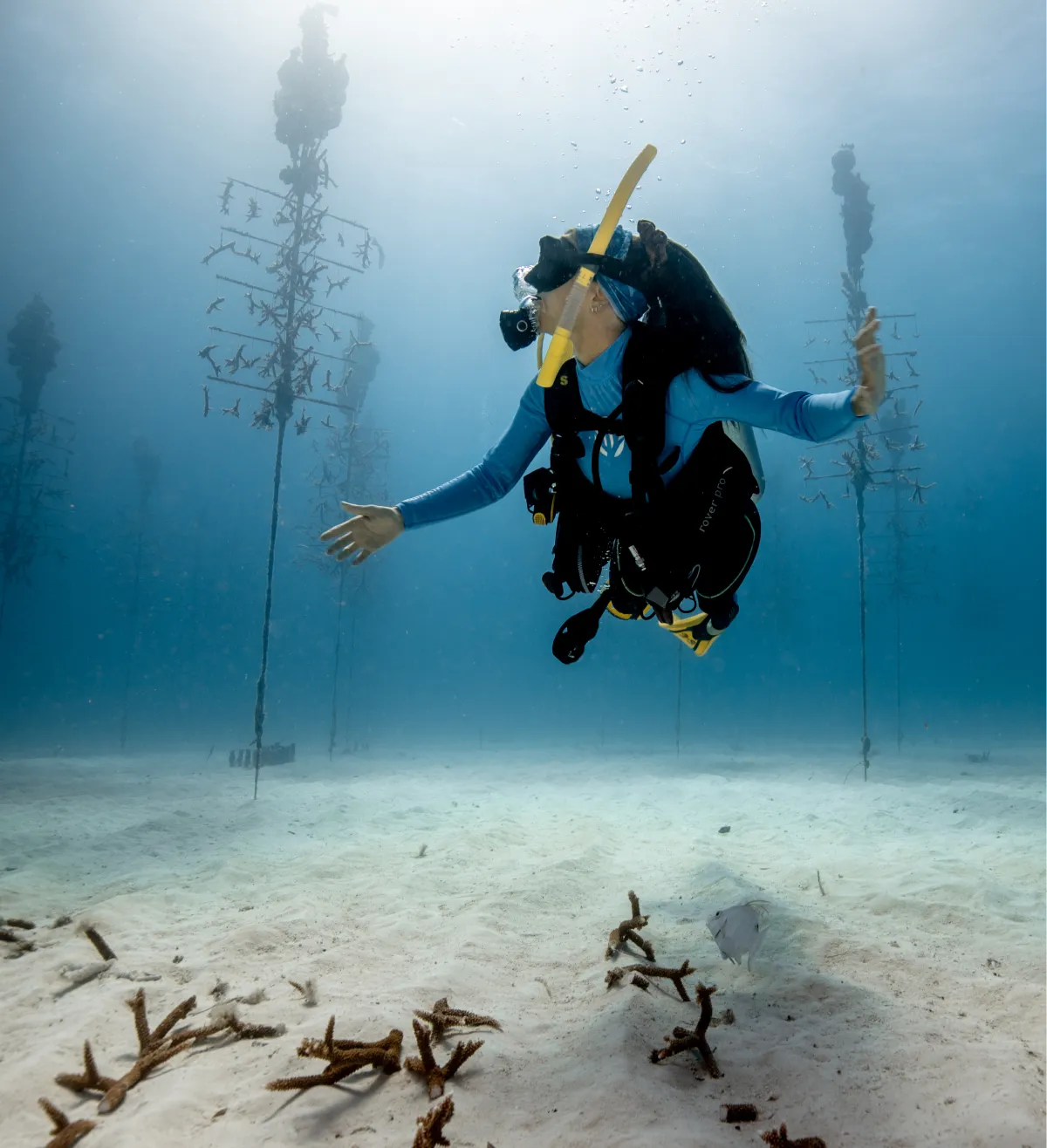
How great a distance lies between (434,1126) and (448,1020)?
0.98 metres

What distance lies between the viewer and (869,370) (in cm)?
269

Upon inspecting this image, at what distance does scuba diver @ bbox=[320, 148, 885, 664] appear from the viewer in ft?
9.88

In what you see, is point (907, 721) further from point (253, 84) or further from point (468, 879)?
point (253, 84)

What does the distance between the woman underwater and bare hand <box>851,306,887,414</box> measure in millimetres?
15

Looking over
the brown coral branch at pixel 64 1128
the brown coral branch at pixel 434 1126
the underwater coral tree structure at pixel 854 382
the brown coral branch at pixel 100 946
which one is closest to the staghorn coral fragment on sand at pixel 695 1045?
the brown coral branch at pixel 434 1126

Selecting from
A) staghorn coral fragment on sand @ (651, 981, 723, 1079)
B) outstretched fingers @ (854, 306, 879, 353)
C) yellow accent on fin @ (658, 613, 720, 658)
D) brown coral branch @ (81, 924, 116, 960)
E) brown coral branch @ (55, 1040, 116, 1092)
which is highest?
outstretched fingers @ (854, 306, 879, 353)

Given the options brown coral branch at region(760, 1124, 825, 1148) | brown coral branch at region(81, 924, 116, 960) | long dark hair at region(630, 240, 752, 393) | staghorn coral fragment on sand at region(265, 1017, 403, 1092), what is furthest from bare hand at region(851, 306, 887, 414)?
brown coral branch at region(81, 924, 116, 960)

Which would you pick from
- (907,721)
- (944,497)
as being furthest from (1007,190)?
(944,497)

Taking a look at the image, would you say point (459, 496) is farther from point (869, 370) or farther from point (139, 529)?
point (139, 529)

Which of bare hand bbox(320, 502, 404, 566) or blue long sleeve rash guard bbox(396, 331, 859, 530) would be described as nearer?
blue long sleeve rash guard bbox(396, 331, 859, 530)

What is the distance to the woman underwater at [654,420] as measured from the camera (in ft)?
9.96

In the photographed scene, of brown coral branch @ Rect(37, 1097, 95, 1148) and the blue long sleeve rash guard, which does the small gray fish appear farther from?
brown coral branch @ Rect(37, 1097, 95, 1148)

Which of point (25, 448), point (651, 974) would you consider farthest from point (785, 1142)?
point (25, 448)

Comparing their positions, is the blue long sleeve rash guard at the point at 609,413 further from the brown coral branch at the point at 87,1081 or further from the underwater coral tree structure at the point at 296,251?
the underwater coral tree structure at the point at 296,251
